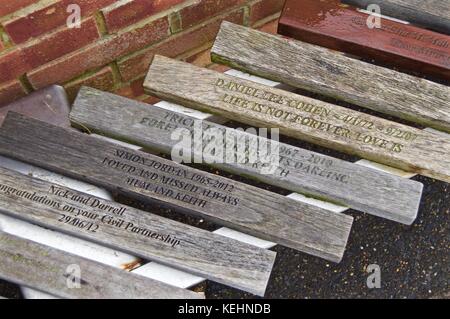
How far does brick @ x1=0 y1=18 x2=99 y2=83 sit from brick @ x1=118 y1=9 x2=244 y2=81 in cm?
18

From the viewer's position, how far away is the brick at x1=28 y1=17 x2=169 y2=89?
1.77m

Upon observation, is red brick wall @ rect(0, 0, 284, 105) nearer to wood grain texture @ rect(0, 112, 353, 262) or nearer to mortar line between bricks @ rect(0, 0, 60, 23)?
mortar line between bricks @ rect(0, 0, 60, 23)

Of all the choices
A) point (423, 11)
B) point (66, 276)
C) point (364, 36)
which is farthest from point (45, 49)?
point (423, 11)

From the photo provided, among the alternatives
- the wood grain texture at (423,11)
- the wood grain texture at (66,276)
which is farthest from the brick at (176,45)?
the wood grain texture at (66,276)

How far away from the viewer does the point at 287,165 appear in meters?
1.68

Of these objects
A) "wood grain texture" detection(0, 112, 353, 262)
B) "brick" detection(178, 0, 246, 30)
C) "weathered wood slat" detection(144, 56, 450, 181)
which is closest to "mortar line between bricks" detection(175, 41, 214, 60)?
"brick" detection(178, 0, 246, 30)

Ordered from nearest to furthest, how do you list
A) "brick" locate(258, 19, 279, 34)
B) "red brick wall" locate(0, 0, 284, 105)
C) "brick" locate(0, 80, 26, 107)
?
1. "red brick wall" locate(0, 0, 284, 105)
2. "brick" locate(0, 80, 26, 107)
3. "brick" locate(258, 19, 279, 34)

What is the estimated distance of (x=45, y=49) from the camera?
170 centimetres

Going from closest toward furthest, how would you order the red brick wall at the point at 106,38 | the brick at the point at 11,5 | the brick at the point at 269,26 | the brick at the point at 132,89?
Answer: the brick at the point at 11,5
the red brick wall at the point at 106,38
the brick at the point at 132,89
the brick at the point at 269,26

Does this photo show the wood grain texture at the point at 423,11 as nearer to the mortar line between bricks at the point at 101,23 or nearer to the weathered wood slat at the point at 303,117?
the weathered wood slat at the point at 303,117

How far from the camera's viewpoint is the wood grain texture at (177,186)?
1614 mm

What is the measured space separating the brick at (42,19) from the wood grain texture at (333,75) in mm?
378
